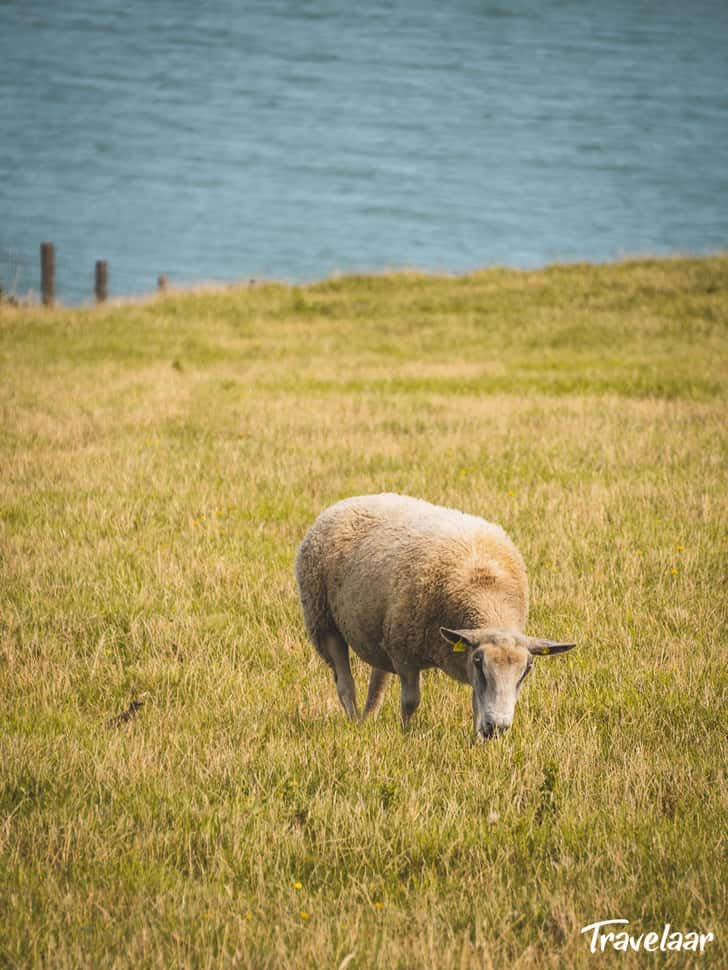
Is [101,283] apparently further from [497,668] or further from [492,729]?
[492,729]

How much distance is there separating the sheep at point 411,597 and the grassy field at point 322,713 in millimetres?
370

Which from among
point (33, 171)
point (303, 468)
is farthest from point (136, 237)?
point (303, 468)

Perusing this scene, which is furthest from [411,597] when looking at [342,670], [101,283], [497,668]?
[101,283]

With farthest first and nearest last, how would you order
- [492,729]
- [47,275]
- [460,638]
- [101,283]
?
[101,283] → [47,275] → [460,638] → [492,729]

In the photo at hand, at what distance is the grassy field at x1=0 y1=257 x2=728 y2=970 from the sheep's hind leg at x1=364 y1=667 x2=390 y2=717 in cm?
24

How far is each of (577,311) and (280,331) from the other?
8.58 meters

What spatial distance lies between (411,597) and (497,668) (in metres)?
0.98

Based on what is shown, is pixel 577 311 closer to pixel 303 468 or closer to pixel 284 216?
pixel 303 468

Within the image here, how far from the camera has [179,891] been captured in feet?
11.1

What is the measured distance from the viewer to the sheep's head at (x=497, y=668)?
3.94 m

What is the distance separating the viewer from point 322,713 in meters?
5.17

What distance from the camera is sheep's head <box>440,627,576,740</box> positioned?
394 centimetres

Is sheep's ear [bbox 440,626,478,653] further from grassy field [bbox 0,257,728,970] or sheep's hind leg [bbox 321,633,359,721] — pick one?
A: sheep's hind leg [bbox 321,633,359,721]

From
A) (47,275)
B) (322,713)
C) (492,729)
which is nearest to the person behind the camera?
(492,729)
